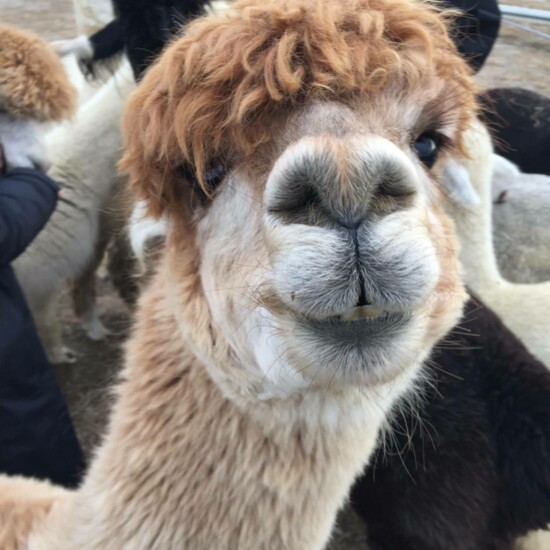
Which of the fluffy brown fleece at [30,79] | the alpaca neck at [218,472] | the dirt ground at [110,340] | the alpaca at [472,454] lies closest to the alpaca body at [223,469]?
the alpaca neck at [218,472]

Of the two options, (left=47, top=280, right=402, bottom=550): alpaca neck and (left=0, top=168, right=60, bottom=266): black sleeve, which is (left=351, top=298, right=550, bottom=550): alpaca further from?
(left=0, top=168, right=60, bottom=266): black sleeve

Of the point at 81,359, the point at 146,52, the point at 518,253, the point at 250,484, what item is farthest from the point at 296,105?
the point at 81,359

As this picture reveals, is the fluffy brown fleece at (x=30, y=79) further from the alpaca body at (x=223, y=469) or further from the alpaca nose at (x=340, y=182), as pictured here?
the alpaca nose at (x=340, y=182)

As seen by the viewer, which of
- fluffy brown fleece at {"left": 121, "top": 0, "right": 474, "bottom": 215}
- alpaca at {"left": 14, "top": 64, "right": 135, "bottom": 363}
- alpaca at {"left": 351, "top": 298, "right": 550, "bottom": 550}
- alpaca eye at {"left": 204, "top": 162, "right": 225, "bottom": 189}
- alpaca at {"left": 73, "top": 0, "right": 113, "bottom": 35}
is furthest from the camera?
alpaca at {"left": 73, "top": 0, "right": 113, "bottom": 35}

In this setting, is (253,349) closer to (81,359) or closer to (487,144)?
(487,144)

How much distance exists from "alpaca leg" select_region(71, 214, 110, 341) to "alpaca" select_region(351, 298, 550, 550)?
2.33 meters

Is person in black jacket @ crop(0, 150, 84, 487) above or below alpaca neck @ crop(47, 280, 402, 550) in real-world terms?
below

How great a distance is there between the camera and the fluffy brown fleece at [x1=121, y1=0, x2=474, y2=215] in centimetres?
121

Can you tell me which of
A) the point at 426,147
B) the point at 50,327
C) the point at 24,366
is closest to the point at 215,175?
the point at 426,147

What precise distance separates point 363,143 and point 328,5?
0.40 meters

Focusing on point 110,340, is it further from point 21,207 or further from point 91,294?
point 21,207

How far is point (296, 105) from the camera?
122cm

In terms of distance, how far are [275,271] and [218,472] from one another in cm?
57

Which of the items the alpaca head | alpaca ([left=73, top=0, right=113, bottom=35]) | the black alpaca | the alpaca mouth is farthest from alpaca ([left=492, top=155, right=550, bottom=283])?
alpaca ([left=73, top=0, right=113, bottom=35])
